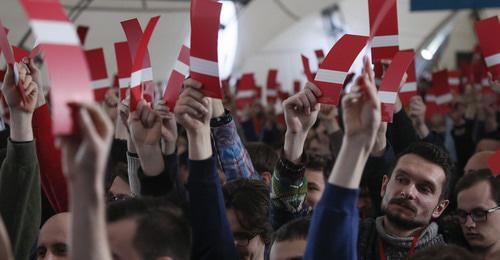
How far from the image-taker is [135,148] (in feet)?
8.81

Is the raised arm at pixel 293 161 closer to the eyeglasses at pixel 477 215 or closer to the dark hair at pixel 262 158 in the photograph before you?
the eyeglasses at pixel 477 215

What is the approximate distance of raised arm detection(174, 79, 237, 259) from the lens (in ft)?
7.68

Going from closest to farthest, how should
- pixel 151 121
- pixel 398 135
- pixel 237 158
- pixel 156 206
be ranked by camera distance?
pixel 156 206, pixel 151 121, pixel 237 158, pixel 398 135

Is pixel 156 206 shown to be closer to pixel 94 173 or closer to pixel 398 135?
pixel 94 173

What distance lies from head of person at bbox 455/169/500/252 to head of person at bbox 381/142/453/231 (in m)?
0.10

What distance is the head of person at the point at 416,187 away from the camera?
3086 mm

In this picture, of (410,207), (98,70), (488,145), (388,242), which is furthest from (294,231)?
(488,145)

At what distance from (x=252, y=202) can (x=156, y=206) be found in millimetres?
712

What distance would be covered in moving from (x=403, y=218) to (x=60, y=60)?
68.9 inches

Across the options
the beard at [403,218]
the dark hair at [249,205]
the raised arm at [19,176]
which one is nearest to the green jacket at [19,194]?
the raised arm at [19,176]

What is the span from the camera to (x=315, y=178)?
3812 millimetres

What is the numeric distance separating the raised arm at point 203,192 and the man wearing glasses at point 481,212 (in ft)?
4.05

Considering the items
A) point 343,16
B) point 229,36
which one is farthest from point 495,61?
A: point 343,16

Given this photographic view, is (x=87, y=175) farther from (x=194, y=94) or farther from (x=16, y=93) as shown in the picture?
(x=16, y=93)
